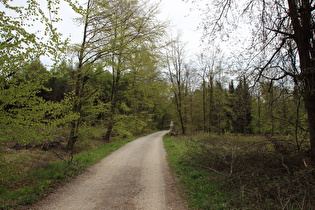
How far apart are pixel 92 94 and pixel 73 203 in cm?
618

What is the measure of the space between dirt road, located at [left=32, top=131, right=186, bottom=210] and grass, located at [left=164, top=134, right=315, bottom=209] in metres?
0.64

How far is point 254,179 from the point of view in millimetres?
3895

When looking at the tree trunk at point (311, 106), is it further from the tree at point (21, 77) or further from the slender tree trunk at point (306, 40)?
the tree at point (21, 77)

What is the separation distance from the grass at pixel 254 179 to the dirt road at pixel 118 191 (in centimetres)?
64

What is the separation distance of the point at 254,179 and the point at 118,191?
11.4 feet

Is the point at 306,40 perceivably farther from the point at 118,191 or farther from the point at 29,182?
the point at 29,182

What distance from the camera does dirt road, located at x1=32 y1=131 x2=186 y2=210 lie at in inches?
155

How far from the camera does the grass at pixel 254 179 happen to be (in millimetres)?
3090

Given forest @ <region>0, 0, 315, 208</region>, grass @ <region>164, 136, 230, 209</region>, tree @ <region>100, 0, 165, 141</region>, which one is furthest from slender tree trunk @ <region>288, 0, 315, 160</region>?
tree @ <region>100, 0, 165, 141</region>

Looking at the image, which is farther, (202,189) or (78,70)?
(78,70)

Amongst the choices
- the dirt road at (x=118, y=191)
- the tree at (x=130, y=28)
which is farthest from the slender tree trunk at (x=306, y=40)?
the tree at (x=130, y=28)

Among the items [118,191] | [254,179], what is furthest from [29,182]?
[254,179]

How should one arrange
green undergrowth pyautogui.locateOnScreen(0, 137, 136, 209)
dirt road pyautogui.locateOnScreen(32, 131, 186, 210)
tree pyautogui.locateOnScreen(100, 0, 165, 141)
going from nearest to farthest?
1. green undergrowth pyautogui.locateOnScreen(0, 137, 136, 209)
2. dirt road pyautogui.locateOnScreen(32, 131, 186, 210)
3. tree pyautogui.locateOnScreen(100, 0, 165, 141)

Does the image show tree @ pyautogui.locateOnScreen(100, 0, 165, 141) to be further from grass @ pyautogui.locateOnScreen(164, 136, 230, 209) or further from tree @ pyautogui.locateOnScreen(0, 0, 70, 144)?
grass @ pyautogui.locateOnScreen(164, 136, 230, 209)
